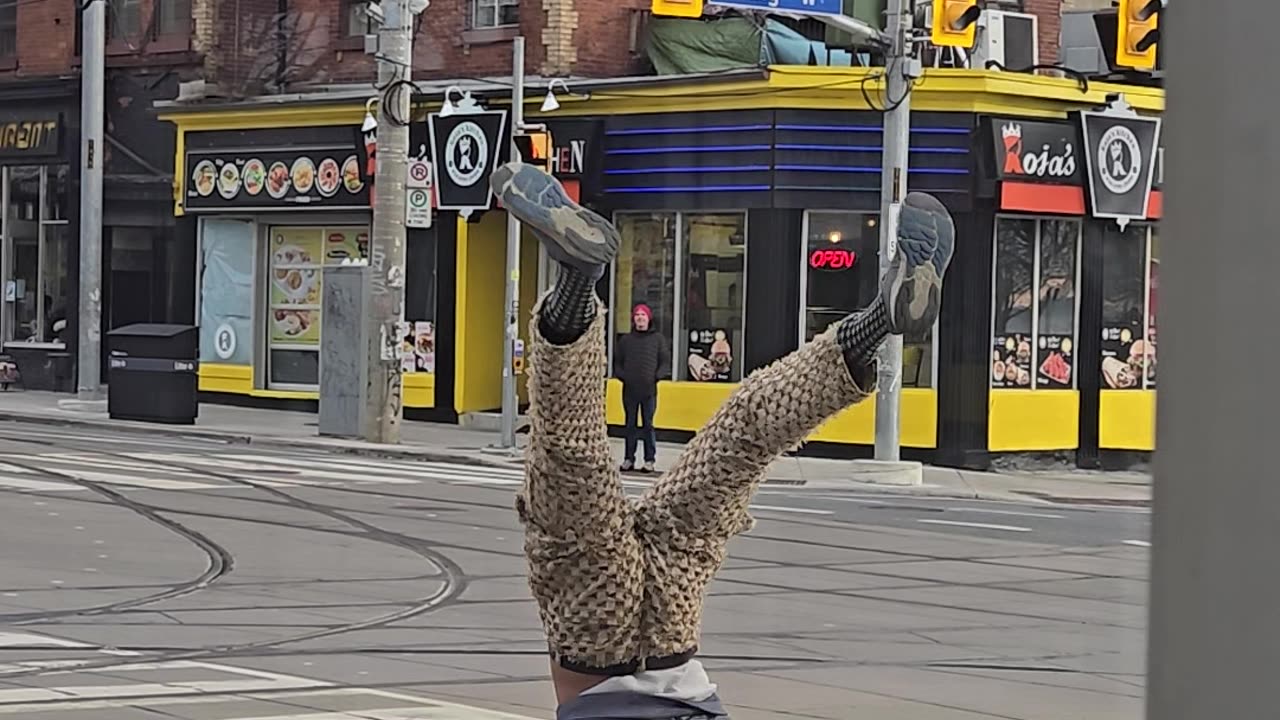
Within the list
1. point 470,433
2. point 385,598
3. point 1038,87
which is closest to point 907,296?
point 385,598

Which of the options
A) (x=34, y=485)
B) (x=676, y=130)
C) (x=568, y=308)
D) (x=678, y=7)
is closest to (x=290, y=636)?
(x=568, y=308)

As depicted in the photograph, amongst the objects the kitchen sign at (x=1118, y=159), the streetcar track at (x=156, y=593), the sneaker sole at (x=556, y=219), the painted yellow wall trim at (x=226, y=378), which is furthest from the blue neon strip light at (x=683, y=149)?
the sneaker sole at (x=556, y=219)

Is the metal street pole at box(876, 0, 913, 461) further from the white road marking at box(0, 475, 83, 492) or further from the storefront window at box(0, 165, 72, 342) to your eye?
the storefront window at box(0, 165, 72, 342)

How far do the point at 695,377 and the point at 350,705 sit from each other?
61.2 feet

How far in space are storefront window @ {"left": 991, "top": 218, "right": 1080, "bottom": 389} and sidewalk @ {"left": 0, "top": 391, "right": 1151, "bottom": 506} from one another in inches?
56.7

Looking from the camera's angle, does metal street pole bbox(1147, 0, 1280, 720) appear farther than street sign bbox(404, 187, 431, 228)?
No

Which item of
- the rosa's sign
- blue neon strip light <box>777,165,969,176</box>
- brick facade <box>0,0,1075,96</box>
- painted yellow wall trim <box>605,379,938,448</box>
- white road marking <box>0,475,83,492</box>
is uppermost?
brick facade <box>0,0,1075,96</box>

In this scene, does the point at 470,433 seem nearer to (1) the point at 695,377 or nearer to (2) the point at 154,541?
(1) the point at 695,377

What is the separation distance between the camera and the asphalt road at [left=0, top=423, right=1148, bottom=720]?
8.88 meters

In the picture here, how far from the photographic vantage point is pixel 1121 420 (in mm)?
26844

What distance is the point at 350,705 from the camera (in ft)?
27.5

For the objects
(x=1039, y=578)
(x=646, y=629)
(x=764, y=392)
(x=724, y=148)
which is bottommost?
(x=1039, y=578)

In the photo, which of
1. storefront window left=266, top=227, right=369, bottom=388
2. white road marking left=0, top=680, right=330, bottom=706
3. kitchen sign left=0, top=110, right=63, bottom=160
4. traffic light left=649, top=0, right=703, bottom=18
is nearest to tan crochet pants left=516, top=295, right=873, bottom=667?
white road marking left=0, top=680, right=330, bottom=706

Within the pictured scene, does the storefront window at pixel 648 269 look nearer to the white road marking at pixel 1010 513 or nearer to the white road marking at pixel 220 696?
the white road marking at pixel 1010 513
